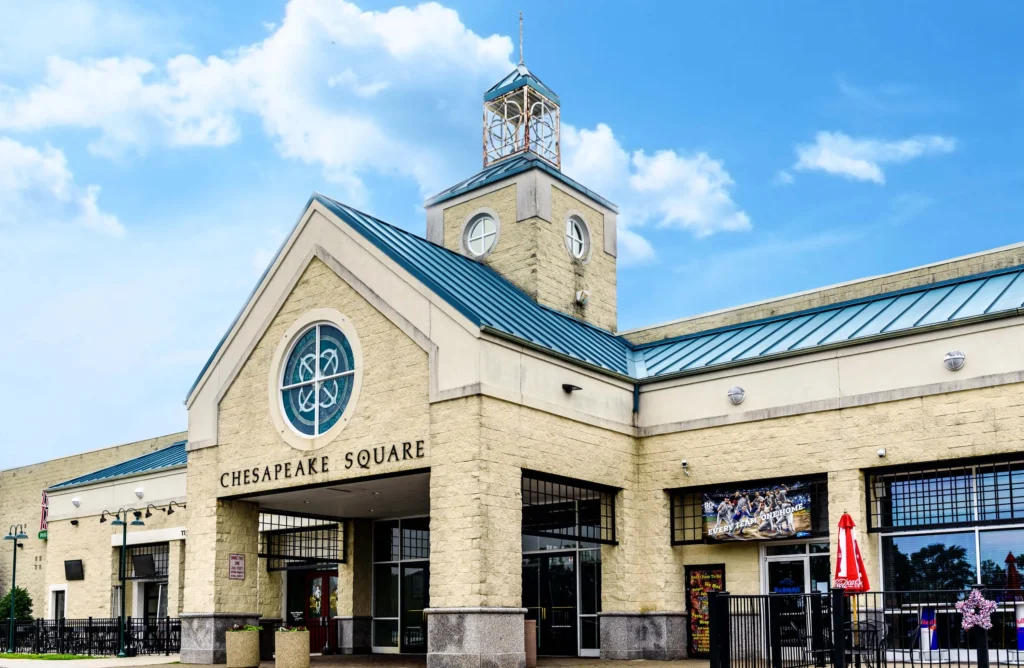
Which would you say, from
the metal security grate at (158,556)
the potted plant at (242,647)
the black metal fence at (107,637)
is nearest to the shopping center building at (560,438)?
the potted plant at (242,647)

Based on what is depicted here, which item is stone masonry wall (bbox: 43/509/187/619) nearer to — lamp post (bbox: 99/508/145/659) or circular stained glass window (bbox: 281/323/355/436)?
lamp post (bbox: 99/508/145/659)

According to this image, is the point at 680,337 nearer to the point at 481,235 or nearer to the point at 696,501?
the point at 696,501

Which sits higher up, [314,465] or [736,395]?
[736,395]

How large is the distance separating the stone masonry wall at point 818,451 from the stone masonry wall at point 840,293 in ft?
17.6

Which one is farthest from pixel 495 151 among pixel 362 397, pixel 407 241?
pixel 362 397

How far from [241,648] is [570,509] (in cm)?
767

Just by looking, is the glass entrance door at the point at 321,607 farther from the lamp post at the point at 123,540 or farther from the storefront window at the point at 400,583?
the lamp post at the point at 123,540

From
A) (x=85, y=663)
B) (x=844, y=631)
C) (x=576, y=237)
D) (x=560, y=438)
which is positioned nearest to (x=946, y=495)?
(x=844, y=631)

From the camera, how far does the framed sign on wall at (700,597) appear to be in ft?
77.0

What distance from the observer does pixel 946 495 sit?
67.4 ft

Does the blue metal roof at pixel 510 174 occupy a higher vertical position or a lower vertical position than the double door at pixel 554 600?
higher

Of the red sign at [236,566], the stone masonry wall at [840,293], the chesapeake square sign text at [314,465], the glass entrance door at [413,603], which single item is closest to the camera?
the chesapeake square sign text at [314,465]

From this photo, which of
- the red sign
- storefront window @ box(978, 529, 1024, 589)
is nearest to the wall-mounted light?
storefront window @ box(978, 529, 1024, 589)

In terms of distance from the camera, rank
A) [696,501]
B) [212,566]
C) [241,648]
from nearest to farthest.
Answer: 1. [241,648]
2. [696,501]
3. [212,566]
